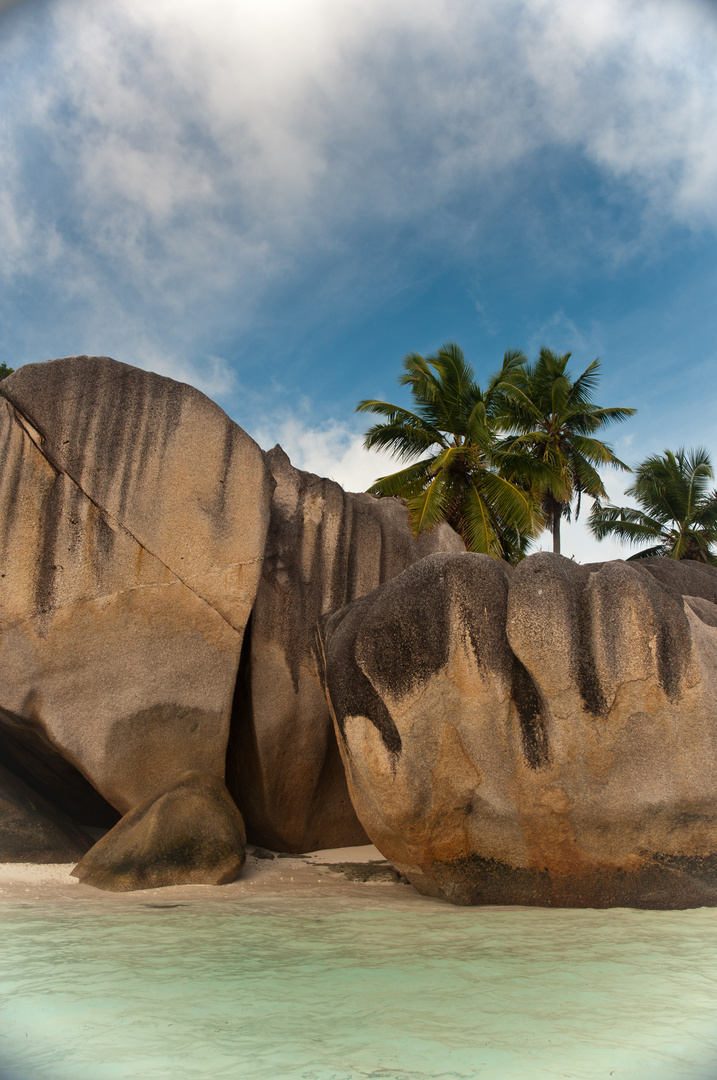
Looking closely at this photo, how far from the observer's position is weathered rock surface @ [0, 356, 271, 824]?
6844mm

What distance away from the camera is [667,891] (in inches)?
199

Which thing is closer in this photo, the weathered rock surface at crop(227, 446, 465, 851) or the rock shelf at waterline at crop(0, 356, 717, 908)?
the rock shelf at waterline at crop(0, 356, 717, 908)

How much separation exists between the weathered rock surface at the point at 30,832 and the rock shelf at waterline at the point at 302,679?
3cm

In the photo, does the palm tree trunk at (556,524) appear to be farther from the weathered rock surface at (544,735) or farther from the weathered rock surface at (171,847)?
the weathered rock surface at (171,847)

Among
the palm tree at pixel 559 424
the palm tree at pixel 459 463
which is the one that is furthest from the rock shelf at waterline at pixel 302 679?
the palm tree at pixel 559 424

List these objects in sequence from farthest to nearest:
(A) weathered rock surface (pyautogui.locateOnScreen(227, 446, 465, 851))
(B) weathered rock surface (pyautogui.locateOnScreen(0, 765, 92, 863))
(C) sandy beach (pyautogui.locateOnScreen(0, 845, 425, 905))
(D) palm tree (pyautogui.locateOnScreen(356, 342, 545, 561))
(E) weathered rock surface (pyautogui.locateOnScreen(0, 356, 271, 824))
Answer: (D) palm tree (pyautogui.locateOnScreen(356, 342, 545, 561)), (A) weathered rock surface (pyautogui.locateOnScreen(227, 446, 465, 851)), (E) weathered rock surface (pyautogui.locateOnScreen(0, 356, 271, 824)), (B) weathered rock surface (pyautogui.locateOnScreen(0, 765, 92, 863)), (C) sandy beach (pyautogui.locateOnScreen(0, 845, 425, 905))

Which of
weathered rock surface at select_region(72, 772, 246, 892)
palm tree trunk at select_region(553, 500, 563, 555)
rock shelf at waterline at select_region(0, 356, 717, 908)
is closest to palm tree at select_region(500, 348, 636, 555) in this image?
palm tree trunk at select_region(553, 500, 563, 555)

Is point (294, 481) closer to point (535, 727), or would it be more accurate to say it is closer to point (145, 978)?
point (535, 727)

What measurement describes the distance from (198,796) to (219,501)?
9.34 feet

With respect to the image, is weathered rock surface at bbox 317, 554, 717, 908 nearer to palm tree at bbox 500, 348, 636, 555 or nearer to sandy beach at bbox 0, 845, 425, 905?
sandy beach at bbox 0, 845, 425, 905

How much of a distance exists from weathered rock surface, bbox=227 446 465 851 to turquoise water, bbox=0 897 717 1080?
9.46 ft

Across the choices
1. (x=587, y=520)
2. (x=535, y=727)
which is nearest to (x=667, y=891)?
(x=535, y=727)

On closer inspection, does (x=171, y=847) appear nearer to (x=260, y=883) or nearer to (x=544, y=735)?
(x=260, y=883)

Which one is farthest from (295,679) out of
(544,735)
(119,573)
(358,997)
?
(358,997)
